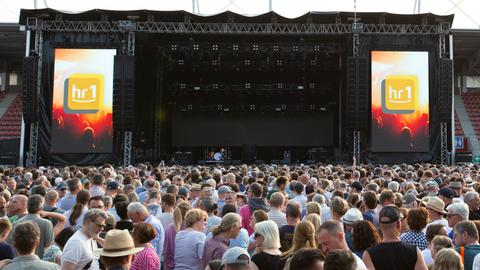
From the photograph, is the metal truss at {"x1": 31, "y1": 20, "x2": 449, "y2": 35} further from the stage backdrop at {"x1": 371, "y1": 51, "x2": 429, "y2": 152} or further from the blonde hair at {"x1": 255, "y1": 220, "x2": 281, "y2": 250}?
the blonde hair at {"x1": 255, "y1": 220, "x2": 281, "y2": 250}

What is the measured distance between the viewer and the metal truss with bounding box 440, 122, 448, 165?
1007 inches

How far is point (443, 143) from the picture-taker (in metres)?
25.7

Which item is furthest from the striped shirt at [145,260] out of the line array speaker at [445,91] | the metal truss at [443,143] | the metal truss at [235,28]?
Answer: the metal truss at [443,143]

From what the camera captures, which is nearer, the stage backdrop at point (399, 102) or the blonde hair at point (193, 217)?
the blonde hair at point (193, 217)

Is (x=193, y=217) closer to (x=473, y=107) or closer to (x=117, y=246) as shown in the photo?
(x=117, y=246)

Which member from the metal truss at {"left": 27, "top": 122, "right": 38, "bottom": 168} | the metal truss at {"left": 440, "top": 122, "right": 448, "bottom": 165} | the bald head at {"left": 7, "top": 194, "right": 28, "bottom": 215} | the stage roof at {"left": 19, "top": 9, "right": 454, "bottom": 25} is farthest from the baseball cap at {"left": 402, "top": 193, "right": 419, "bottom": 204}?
the metal truss at {"left": 27, "top": 122, "right": 38, "bottom": 168}

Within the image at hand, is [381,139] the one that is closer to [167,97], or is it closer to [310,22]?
[310,22]

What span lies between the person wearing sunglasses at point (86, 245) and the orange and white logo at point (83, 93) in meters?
20.6

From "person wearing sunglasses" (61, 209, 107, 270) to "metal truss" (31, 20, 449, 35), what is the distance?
19988 millimetres

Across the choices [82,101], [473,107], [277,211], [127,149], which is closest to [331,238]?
[277,211]

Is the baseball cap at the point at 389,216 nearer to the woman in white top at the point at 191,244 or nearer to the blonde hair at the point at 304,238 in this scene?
the blonde hair at the point at 304,238

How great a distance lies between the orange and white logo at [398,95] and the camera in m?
25.3

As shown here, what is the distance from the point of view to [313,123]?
31766mm

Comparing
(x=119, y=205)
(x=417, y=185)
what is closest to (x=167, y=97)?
(x=417, y=185)
